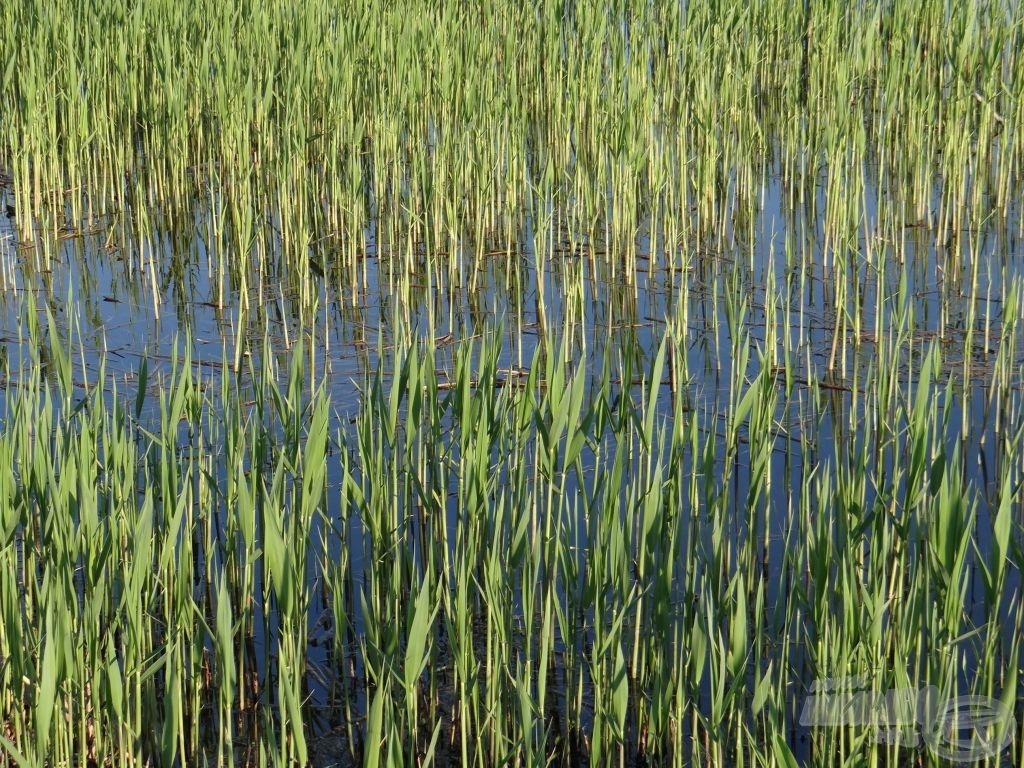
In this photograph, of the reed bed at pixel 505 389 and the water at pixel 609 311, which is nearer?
the reed bed at pixel 505 389

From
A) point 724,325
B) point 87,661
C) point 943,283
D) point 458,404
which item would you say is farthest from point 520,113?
point 87,661

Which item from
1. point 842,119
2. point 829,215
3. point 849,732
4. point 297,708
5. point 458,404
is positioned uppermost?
point 842,119

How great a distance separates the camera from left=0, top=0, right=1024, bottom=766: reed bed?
2.25 meters

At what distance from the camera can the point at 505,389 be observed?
9.39 feet

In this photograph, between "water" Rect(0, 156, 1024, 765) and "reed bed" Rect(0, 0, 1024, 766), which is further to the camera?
"water" Rect(0, 156, 1024, 765)

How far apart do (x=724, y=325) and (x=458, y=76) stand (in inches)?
83.0

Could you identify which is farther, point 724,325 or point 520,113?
point 520,113

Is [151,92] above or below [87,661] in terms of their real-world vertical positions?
above

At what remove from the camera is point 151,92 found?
21.1ft

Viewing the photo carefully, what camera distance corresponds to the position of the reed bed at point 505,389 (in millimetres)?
2252

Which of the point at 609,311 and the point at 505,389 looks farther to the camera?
the point at 609,311

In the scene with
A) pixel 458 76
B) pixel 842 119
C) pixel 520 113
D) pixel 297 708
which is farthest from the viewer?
pixel 458 76

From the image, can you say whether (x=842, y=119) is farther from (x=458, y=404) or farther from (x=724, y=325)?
(x=458, y=404)

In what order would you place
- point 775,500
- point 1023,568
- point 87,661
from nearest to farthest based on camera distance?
point 1023,568 < point 87,661 < point 775,500
